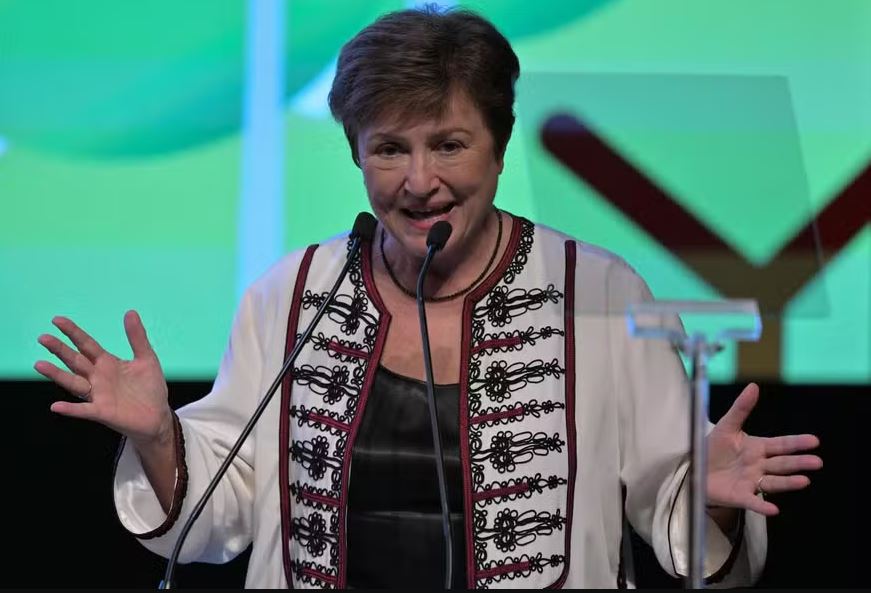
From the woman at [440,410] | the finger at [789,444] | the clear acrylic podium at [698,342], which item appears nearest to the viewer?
the clear acrylic podium at [698,342]

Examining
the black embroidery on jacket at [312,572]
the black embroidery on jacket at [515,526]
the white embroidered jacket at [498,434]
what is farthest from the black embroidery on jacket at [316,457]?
the black embroidery on jacket at [515,526]

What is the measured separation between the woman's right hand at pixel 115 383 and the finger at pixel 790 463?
851 mm

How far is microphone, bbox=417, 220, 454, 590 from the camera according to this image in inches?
71.0

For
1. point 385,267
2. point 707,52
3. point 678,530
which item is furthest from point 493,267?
point 707,52

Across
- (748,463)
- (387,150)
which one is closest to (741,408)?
(748,463)

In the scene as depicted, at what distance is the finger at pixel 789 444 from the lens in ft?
5.71

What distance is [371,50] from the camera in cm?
209

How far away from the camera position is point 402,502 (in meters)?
2.08

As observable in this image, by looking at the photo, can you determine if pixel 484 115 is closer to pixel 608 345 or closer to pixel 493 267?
pixel 493 267

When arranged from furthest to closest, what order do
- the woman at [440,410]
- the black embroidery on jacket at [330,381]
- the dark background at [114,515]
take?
the dark background at [114,515]
the black embroidery on jacket at [330,381]
the woman at [440,410]

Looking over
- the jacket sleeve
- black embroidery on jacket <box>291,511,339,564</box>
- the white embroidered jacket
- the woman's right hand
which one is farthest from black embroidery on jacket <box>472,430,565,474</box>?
the woman's right hand

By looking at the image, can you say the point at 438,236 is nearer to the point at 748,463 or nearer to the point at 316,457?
the point at 316,457

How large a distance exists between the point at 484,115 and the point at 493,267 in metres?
0.26

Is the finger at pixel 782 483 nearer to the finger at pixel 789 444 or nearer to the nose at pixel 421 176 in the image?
the finger at pixel 789 444
